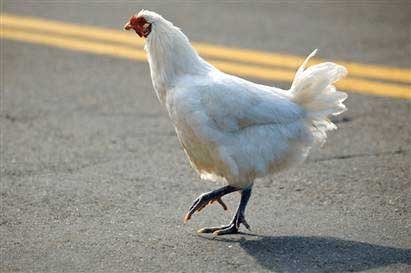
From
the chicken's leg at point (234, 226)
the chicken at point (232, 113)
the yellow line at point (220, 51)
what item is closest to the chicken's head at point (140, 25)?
the chicken at point (232, 113)

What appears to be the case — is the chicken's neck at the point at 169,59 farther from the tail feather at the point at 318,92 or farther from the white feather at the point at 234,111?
the tail feather at the point at 318,92

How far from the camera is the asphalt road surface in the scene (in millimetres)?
5516

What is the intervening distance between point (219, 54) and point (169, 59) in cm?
425

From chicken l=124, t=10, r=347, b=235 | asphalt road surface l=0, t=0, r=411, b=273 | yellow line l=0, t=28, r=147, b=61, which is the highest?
chicken l=124, t=10, r=347, b=235

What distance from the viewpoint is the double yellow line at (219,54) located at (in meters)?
9.30

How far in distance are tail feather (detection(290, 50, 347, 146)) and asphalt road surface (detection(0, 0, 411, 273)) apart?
0.69 meters

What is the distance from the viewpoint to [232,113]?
5.82 metres

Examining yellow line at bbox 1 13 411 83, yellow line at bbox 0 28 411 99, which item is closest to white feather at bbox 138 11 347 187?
yellow line at bbox 0 28 411 99

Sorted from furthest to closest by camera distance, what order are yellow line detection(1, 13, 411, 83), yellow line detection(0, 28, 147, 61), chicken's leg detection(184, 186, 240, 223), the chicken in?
1. yellow line detection(0, 28, 147, 61)
2. yellow line detection(1, 13, 411, 83)
3. chicken's leg detection(184, 186, 240, 223)
4. the chicken

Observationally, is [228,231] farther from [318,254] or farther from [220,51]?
[220,51]

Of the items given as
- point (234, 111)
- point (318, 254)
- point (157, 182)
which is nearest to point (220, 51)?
point (157, 182)

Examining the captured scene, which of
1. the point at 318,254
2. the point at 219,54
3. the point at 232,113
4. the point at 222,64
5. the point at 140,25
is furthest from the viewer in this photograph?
the point at 219,54

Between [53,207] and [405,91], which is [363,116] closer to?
[405,91]

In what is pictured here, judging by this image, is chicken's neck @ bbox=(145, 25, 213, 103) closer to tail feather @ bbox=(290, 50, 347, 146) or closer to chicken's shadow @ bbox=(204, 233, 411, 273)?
tail feather @ bbox=(290, 50, 347, 146)
